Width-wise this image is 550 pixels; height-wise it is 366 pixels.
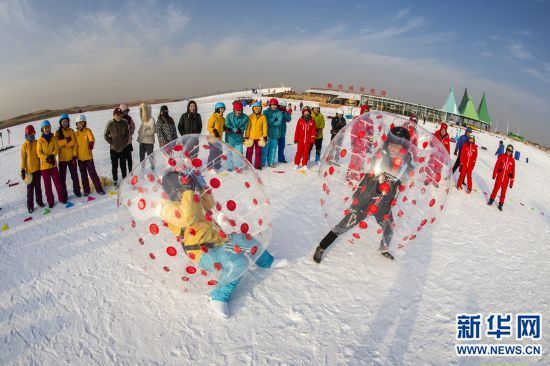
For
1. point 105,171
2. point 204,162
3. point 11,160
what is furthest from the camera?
point 11,160

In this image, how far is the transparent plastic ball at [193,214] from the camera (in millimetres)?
3201

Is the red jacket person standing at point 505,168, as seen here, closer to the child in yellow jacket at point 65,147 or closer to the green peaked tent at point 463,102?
the child in yellow jacket at point 65,147

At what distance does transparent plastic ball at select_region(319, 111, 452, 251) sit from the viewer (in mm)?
4082

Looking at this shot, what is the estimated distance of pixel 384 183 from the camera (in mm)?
4043

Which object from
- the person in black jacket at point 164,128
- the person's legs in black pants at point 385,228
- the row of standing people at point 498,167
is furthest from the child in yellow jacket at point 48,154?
the row of standing people at point 498,167

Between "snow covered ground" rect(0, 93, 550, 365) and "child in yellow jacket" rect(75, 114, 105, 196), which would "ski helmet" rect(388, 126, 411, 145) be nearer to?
"snow covered ground" rect(0, 93, 550, 365)

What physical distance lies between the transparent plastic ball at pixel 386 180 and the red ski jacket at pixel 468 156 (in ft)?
17.8

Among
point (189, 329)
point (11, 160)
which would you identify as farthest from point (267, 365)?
point (11, 160)

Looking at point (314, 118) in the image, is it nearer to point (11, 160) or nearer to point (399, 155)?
point (399, 155)

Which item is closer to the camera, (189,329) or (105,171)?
(189,329)

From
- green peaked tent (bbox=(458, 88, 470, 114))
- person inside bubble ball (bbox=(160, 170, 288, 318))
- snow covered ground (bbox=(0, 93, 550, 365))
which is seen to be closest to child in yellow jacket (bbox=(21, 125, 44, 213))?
snow covered ground (bbox=(0, 93, 550, 365))

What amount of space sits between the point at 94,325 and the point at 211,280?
4.48 feet

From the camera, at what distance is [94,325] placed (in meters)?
3.41

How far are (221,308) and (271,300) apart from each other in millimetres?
651
